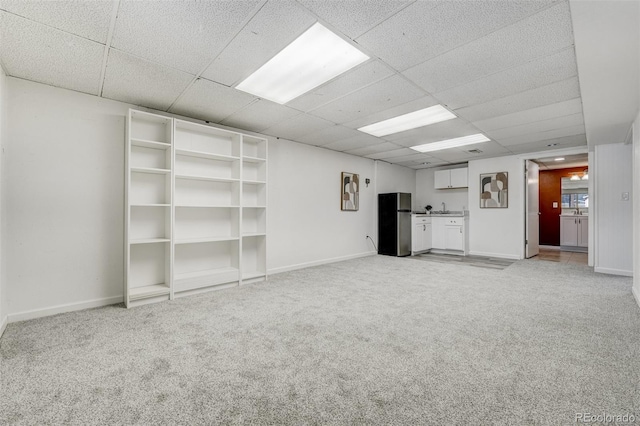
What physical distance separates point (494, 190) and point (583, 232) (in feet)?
10.9

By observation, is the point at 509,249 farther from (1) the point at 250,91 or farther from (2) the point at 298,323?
(1) the point at 250,91

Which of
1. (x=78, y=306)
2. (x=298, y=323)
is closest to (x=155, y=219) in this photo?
(x=78, y=306)

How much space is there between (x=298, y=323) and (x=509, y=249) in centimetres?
578

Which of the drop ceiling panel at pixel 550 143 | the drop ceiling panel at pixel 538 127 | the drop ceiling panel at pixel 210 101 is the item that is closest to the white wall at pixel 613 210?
the drop ceiling panel at pixel 550 143

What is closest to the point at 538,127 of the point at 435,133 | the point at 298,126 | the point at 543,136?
the point at 543,136

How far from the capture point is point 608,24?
1.81 metres

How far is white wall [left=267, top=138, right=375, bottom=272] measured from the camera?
15.8 feet

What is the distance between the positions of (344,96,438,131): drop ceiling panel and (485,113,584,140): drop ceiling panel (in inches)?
70.5

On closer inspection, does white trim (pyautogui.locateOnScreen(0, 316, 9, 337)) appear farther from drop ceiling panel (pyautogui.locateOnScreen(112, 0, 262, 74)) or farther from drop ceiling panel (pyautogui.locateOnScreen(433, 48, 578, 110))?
drop ceiling panel (pyautogui.locateOnScreen(433, 48, 578, 110))

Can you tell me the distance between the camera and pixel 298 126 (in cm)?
421

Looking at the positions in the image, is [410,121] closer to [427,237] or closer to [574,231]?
[427,237]

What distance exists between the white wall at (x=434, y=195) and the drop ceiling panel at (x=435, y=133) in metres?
3.20

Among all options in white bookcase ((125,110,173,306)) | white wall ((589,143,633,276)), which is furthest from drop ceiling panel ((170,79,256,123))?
white wall ((589,143,633,276))

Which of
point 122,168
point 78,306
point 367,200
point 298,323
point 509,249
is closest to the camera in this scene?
point 298,323
